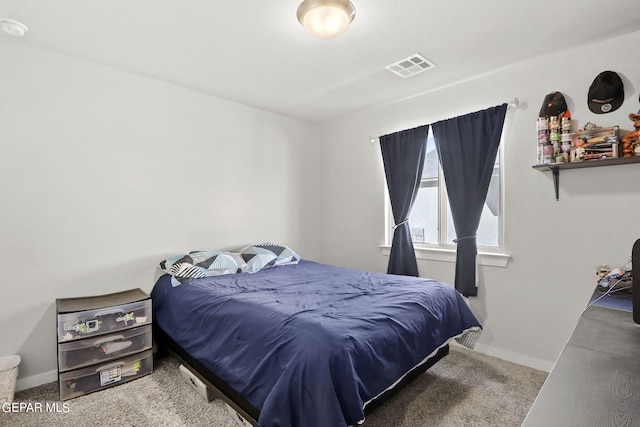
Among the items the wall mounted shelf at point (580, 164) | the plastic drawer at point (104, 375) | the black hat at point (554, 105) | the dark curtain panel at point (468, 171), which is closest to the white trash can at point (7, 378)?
the plastic drawer at point (104, 375)

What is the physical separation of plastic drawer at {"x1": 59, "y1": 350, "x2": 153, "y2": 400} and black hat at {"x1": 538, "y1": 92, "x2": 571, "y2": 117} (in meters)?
3.58

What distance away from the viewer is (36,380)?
7.96 ft

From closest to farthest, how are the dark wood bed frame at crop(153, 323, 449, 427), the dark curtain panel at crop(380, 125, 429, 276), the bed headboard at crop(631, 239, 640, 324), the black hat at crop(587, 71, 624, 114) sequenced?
the bed headboard at crop(631, 239, 640, 324)
the dark wood bed frame at crop(153, 323, 449, 427)
the black hat at crop(587, 71, 624, 114)
the dark curtain panel at crop(380, 125, 429, 276)

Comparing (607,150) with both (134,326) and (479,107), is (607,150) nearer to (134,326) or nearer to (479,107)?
(479,107)

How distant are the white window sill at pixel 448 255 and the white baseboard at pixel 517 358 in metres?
0.74

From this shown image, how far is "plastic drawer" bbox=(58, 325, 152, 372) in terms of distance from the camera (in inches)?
86.5

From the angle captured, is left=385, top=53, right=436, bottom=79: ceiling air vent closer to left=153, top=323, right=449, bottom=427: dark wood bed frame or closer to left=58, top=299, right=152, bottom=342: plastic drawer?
left=153, top=323, right=449, bottom=427: dark wood bed frame

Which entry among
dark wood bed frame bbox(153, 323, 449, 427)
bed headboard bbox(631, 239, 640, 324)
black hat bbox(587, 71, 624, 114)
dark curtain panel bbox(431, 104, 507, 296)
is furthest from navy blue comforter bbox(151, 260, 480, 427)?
black hat bbox(587, 71, 624, 114)

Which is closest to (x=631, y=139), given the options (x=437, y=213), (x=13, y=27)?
(x=437, y=213)

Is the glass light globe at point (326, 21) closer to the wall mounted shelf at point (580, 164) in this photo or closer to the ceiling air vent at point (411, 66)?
the ceiling air vent at point (411, 66)

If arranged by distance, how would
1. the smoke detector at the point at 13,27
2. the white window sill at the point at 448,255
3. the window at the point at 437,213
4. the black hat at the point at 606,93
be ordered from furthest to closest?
1. the window at the point at 437,213
2. the white window sill at the point at 448,255
3. the black hat at the point at 606,93
4. the smoke detector at the point at 13,27

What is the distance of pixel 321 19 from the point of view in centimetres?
188

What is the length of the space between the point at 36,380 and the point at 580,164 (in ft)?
13.9

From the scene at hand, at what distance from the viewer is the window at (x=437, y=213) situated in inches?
118
